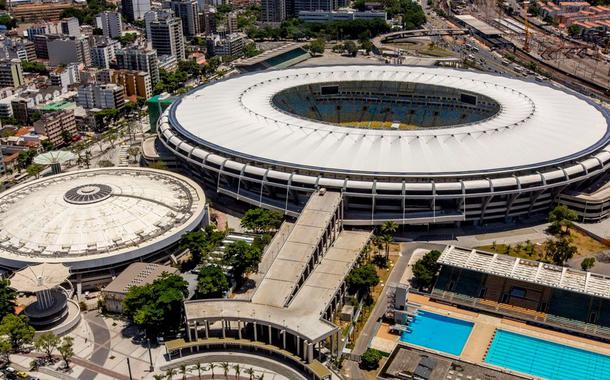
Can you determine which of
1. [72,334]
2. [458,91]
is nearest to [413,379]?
[72,334]

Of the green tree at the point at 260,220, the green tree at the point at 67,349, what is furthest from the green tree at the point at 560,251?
the green tree at the point at 67,349

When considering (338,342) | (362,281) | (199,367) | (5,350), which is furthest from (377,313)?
(5,350)

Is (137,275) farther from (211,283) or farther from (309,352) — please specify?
(309,352)

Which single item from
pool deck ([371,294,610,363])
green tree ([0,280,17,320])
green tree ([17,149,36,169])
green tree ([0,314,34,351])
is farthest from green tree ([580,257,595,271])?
green tree ([17,149,36,169])

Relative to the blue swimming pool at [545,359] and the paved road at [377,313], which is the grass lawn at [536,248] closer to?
the paved road at [377,313]

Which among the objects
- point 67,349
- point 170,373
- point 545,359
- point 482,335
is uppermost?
point 67,349

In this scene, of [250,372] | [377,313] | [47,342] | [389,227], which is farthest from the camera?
[389,227]

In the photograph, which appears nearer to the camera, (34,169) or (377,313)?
(377,313)
